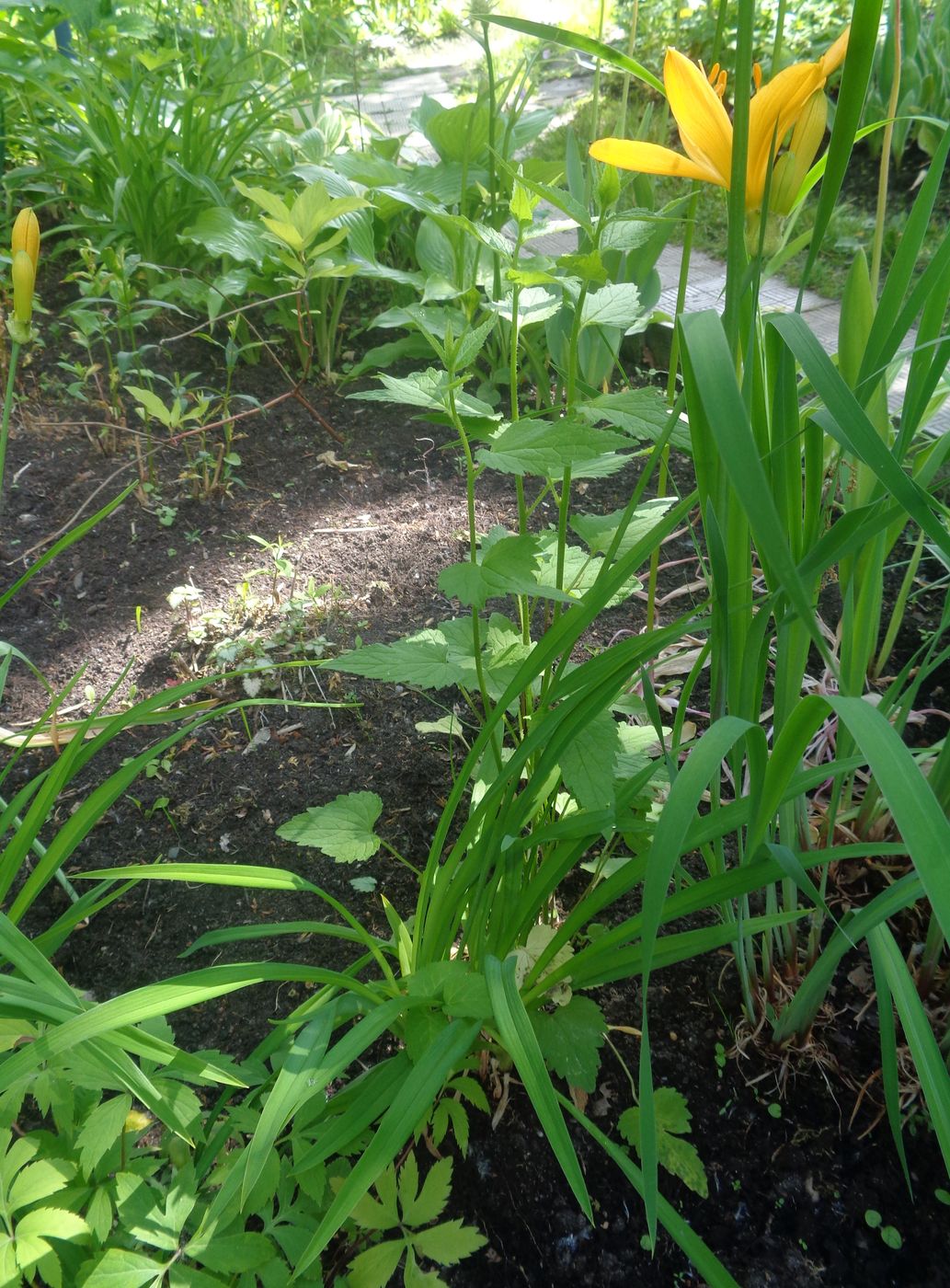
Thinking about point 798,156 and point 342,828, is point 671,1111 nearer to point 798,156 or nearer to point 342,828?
point 342,828

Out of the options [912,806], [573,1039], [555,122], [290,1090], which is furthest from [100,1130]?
[555,122]

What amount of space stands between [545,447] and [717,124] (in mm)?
285

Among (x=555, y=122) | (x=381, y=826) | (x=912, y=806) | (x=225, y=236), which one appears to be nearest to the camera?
(x=912, y=806)

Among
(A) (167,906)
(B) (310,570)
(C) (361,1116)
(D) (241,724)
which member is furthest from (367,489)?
(C) (361,1116)

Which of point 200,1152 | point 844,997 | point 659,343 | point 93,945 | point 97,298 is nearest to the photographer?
point 200,1152

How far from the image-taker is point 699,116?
645 mm

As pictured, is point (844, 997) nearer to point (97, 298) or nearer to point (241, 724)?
point (241, 724)

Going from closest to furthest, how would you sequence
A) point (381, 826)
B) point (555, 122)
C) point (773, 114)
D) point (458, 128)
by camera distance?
point (773, 114) < point (381, 826) < point (458, 128) < point (555, 122)

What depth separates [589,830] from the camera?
0.83 m

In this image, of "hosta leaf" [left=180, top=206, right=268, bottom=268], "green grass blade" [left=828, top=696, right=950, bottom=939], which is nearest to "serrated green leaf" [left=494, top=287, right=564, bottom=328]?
"green grass blade" [left=828, top=696, right=950, bottom=939]

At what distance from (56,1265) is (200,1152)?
0.15 meters

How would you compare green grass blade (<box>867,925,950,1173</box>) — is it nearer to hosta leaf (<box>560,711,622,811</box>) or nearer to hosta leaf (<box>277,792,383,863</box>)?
hosta leaf (<box>560,711,622,811</box>)

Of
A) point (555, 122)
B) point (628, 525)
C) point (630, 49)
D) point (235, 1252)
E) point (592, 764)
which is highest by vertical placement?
point (630, 49)

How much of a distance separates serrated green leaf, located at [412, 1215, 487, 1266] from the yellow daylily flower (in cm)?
89
